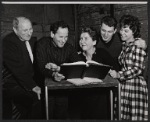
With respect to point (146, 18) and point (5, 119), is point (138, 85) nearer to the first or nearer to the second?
point (146, 18)

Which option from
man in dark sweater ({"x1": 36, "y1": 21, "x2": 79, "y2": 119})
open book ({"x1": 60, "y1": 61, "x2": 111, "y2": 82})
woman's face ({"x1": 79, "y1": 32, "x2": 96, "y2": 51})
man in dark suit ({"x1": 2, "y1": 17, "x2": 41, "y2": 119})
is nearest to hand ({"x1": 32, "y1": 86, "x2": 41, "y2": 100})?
man in dark suit ({"x1": 2, "y1": 17, "x2": 41, "y2": 119})

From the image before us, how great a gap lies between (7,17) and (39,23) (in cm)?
84

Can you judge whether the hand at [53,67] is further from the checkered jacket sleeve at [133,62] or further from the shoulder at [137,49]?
the shoulder at [137,49]

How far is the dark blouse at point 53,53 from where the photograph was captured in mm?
3316

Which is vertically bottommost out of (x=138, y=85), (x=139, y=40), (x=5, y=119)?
(x=5, y=119)

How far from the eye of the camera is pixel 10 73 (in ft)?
11.0

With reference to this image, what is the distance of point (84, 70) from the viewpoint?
2936 mm

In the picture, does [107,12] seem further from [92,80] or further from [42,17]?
[92,80]

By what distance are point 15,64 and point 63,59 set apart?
2.21 feet

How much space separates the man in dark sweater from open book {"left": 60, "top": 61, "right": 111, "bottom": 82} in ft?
1.20

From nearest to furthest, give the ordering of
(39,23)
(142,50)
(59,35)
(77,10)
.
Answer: (142,50)
(59,35)
(39,23)
(77,10)

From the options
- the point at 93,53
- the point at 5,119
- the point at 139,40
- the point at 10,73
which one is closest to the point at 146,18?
the point at 139,40

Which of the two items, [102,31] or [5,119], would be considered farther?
[102,31]

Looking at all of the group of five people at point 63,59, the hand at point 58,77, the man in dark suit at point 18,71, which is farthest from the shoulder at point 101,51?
the man in dark suit at point 18,71
